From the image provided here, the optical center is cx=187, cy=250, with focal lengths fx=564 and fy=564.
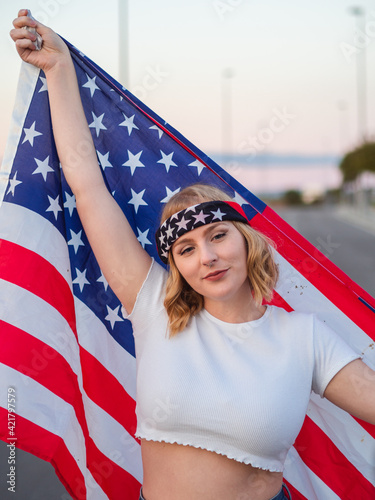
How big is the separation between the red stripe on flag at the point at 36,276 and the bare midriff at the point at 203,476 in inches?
39.4

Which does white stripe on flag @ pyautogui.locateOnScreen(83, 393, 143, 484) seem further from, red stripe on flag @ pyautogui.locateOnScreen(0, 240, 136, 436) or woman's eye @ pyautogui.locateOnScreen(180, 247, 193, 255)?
woman's eye @ pyautogui.locateOnScreen(180, 247, 193, 255)

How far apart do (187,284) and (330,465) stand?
122 cm

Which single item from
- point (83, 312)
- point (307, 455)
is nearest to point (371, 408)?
point (307, 455)

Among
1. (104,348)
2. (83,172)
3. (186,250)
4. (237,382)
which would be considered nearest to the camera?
(237,382)

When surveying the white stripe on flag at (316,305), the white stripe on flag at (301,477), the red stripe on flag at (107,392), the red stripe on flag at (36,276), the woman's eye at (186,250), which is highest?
the woman's eye at (186,250)

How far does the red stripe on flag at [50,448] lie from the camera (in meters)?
2.60

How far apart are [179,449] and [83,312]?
1030 millimetres

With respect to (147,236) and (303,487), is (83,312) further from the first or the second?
(303,487)

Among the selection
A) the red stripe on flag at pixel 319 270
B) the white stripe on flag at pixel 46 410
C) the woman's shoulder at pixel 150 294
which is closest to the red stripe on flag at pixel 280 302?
the red stripe on flag at pixel 319 270

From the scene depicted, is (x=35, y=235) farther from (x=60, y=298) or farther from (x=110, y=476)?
(x=110, y=476)

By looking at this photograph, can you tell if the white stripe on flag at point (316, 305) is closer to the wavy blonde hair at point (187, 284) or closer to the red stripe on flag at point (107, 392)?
the wavy blonde hair at point (187, 284)

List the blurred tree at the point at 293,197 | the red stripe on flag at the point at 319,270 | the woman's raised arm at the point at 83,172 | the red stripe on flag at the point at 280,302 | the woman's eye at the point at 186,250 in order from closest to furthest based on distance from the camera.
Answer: the woman's eye at the point at 186,250
the woman's raised arm at the point at 83,172
the red stripe on flag at the point at 319,270
the red stripe on flag at the point at 280,302
the blurred tree at the point at 293,197

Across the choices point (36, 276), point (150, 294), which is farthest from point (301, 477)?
point (36, 276)

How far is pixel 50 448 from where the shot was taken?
2684 mm
